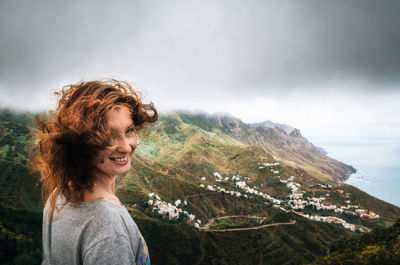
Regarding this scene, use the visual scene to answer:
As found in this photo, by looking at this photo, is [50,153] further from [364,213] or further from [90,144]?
[364,213]

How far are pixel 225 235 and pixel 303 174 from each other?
454ft

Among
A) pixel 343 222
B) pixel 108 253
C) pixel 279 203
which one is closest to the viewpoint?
pixel 108 253

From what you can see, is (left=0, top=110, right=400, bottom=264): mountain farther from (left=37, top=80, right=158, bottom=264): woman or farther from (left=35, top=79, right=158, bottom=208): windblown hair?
(left=37, top=80, right=158, bottom=264): woman

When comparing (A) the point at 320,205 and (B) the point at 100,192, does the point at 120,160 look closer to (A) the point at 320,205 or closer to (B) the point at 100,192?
(B) the point at 100,192

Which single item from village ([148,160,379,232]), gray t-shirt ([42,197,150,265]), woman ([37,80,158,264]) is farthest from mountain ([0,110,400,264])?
gray t-shirt ([42,197,150,265])

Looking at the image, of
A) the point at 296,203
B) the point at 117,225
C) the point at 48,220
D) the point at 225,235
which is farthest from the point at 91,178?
the point at 296,203

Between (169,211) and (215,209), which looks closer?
(169,211)

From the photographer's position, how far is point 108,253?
140 cm

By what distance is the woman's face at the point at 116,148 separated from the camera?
77.5 inches

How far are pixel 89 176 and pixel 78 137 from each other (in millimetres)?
395

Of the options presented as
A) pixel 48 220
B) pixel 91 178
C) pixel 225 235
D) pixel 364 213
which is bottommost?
pixel 225 235

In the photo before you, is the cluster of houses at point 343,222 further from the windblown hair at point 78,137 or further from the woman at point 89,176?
the windblown hair at point 78,137

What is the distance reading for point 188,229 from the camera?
59688 millimetres

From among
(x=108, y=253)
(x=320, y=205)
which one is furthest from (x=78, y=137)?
(x=320, y=205)
